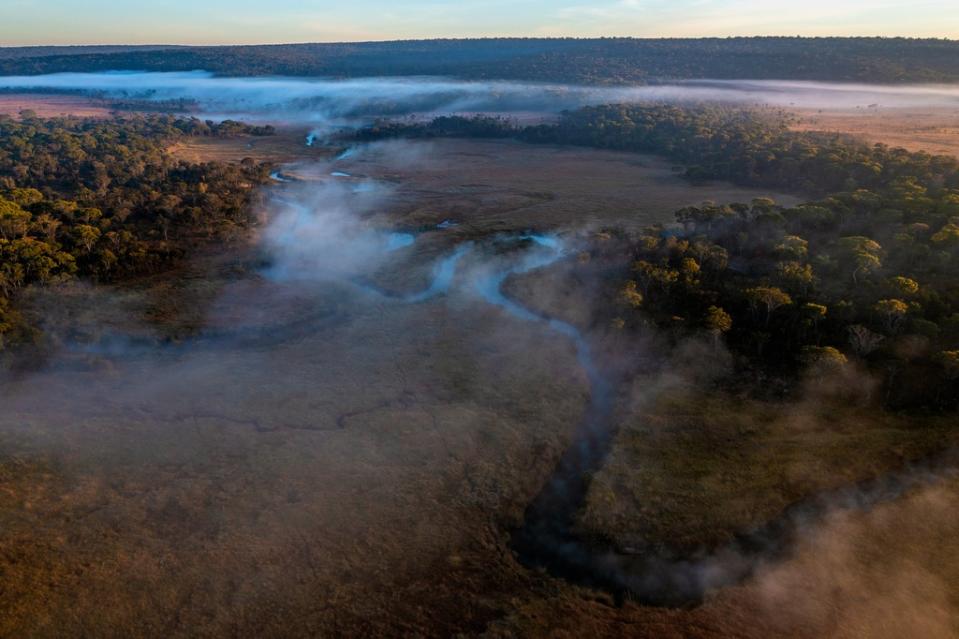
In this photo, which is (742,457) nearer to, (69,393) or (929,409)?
(929,409)

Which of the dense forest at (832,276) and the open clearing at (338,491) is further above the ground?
the dense forest at (832,276)

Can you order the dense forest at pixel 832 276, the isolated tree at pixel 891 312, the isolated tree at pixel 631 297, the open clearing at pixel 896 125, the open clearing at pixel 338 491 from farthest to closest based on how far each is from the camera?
the open clearing at pixel 896 125 → the isolated tree at pixel 631 297 → the isolated tree at pixel 891 312 → the dense forest at pixel 832 276 → the open clearing at pixel 338 491

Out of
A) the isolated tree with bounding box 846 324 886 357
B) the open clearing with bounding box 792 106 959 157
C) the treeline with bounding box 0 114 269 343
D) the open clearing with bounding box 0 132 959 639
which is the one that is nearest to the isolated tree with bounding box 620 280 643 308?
the open clearing with bounding box 0 132 959 639

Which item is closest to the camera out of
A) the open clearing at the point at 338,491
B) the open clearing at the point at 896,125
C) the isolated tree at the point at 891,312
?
the open clearing at the point at 338,491

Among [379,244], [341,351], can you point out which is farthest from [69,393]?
[379,244]

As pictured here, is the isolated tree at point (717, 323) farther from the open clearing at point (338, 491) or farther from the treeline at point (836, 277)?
the open clearing at point (338, 491)

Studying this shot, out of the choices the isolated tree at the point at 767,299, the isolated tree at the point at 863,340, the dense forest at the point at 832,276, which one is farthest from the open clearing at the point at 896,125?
the isolated tree at the point at 863,340

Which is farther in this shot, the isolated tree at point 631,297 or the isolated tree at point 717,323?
the isolated tree at point 631,297
